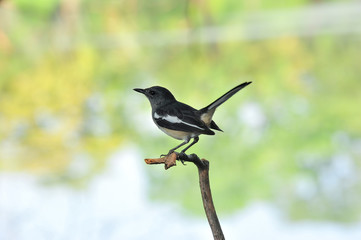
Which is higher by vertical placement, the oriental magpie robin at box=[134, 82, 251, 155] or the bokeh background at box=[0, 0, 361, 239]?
the bokeh background at box=[0, 0, 361, 239]

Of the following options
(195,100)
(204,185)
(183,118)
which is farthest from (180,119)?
(195,100)

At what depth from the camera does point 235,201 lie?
5.36 m

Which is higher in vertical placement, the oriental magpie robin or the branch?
the oriental magpie robin

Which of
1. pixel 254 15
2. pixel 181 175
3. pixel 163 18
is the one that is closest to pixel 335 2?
pixel 254 15

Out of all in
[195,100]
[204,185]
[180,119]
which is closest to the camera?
[204,185]

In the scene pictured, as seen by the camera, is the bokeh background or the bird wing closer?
the bird wing

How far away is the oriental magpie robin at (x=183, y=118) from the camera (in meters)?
1.50

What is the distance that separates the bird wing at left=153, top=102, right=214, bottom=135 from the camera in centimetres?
150

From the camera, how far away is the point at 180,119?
5.08 feet

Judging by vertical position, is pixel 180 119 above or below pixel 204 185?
above

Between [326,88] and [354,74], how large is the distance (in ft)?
1.89

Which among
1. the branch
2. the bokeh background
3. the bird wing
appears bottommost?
the branch

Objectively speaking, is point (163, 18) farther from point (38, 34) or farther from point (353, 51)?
point (353, 51)

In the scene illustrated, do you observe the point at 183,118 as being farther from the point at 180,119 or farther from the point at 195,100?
the point at 195,100
